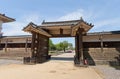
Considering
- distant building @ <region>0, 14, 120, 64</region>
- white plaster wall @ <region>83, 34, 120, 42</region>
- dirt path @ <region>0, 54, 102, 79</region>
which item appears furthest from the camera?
white plaster wall @ <region>83, 34, 120, 42</region>

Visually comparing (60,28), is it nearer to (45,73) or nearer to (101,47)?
(101,47)

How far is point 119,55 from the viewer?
1489cm

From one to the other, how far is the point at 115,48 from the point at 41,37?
8662 millimetres

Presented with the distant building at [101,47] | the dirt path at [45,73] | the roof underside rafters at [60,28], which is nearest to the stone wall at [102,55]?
the distant building at [101,47]

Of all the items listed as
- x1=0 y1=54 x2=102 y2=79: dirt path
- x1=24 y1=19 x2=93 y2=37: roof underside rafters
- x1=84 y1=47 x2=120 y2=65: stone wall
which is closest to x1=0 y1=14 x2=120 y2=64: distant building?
x1=84 y1=47 x2=120 y2=65: stone wall

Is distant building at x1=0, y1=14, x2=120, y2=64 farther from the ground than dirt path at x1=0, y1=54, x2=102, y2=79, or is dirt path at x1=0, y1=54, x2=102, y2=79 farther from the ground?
distant building at x1=0, y1=14, x2=120, y2=64

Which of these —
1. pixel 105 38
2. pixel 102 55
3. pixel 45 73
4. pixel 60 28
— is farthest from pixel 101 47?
pixel 45 73

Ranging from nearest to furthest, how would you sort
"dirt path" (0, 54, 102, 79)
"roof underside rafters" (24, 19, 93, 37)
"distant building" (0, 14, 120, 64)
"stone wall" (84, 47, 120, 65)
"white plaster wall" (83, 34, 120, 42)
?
"dirt path" (0, 54, 102, 79) < "roof underside rafters" (24, 19, 93, 37) < "stone wall" (84, 47, 120, 65) < "distant building" (0, 14, 120, 64) < "white plaster wall" (83, 34, 120, 42)

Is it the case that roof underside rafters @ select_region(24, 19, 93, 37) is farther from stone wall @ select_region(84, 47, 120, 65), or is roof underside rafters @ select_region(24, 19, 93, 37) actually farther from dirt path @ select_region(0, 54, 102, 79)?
dirt path @ select_region(0, 54, 102, 79)

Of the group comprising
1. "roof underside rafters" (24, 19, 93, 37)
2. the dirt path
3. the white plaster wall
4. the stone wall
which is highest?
"roof underside rafters" (24, 19, 93, 37)

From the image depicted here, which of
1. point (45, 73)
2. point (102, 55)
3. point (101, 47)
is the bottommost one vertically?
point (45, 73)

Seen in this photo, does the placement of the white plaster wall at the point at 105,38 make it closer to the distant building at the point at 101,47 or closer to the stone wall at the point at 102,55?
the distant building at the point at 101,47

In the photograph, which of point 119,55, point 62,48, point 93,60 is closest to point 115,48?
point 119,55

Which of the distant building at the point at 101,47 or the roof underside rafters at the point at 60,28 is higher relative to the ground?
the roof underside rafters at the point at 60,28
